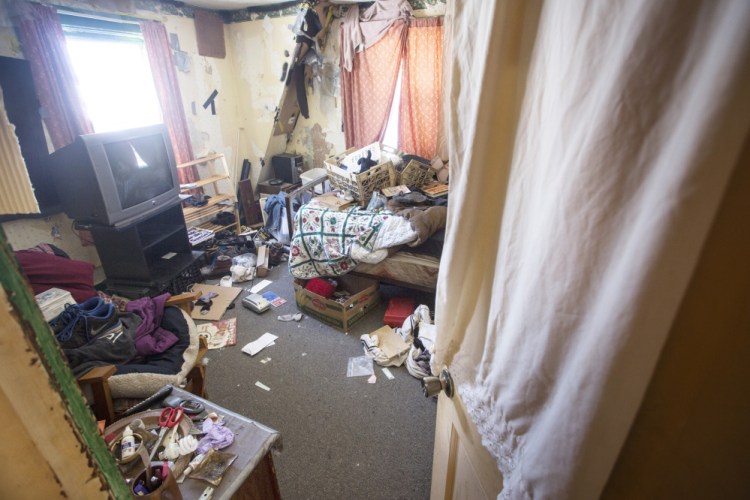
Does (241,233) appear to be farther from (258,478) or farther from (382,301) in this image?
(258,478)

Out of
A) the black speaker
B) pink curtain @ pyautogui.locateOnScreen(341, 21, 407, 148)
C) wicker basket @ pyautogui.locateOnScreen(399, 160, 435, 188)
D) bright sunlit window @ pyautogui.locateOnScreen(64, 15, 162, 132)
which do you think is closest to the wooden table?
wicker basket @ pyautogui.locateOnScreen(399, 160, 435, 188)

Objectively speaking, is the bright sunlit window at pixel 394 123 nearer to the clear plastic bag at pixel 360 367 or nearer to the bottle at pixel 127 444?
the clear plastic bag at pixel 360 367

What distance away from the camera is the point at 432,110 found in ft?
12.2

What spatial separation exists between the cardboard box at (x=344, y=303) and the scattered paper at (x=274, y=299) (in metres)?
0.15

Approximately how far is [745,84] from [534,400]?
0.43 metres

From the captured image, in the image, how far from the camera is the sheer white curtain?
31 centimetres

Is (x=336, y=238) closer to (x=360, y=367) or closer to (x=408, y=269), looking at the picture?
(x=408, y=269)

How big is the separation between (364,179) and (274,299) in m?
1.30

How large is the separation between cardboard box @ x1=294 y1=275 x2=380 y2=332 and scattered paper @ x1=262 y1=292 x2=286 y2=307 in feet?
0.49

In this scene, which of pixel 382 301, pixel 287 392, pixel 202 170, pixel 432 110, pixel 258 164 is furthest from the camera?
pixel 258 164

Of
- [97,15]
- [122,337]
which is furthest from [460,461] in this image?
[97,15]

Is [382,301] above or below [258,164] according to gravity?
below

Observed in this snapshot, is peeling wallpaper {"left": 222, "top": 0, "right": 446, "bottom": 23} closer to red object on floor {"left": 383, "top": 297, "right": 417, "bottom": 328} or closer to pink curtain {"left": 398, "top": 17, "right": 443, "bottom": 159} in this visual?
pink curtain {"left": 398, "top": 17, "right": 443, "bottom": 159}

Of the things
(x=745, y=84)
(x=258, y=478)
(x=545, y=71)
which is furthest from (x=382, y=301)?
(x=745, y=84)
